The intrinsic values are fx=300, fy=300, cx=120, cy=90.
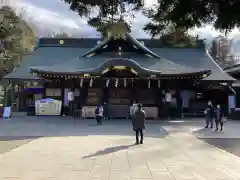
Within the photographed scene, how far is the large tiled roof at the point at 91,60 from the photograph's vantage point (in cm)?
2420

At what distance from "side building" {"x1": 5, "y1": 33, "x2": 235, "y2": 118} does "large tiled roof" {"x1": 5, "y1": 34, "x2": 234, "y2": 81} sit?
78mm

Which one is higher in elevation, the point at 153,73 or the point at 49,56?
the point at 49,56

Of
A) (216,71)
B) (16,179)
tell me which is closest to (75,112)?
(216,71)

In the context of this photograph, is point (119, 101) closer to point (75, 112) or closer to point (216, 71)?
point (75, 112)

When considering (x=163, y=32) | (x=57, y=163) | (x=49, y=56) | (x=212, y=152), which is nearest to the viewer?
(x=163, y=32)

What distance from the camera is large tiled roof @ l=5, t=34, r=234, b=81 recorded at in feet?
79.4

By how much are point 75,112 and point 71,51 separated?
10016 mm

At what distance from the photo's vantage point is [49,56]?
31.5 m

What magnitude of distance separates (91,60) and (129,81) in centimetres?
446

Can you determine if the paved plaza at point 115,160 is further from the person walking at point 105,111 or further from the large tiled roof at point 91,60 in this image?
the large tiled roof at point 91,60

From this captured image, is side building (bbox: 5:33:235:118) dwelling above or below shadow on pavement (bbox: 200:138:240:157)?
above

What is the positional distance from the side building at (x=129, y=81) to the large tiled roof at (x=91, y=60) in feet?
0.26

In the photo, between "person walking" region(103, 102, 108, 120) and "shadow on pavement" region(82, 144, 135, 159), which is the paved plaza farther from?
"person walking" region(103, 102, 108, 120)

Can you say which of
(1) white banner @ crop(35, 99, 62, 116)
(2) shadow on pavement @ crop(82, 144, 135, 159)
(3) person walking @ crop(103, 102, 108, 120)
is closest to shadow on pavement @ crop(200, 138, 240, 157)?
(2) shadow on pavement @ crop(82, 144, 135, 159)
